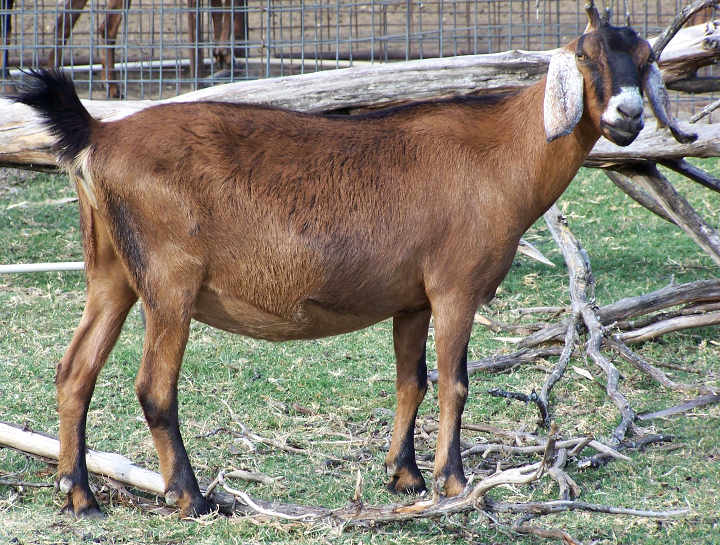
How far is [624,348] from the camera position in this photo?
5719 mm

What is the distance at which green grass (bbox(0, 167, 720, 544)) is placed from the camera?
397 centimetres

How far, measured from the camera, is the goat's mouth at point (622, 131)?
12.3 feet

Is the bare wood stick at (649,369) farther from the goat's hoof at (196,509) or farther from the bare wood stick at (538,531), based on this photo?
the goat's hoof at (196,509)

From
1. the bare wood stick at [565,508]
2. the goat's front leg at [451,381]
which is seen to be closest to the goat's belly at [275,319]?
the goat's front leg at [451,381]

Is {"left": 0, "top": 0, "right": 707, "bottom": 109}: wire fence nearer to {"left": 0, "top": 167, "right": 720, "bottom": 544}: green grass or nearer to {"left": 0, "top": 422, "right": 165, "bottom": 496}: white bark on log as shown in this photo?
{"left": 0, "top": 167, "right": 720, "bottom": 544}: green grass

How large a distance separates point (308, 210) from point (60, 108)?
1105 mm

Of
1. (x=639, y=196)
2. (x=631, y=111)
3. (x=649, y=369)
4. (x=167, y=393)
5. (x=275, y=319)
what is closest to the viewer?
(x=631, y=111)

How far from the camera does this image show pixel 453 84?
5.84 m

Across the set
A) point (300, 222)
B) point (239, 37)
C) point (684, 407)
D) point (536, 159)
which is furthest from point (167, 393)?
point (239, 37)

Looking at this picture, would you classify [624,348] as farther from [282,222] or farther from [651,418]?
[282,222]

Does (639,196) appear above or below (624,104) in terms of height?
below

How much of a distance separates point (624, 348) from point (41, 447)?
333 centimetres

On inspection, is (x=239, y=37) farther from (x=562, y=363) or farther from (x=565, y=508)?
(x=565, y=508)

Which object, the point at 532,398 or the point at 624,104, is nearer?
the point at 624,104
